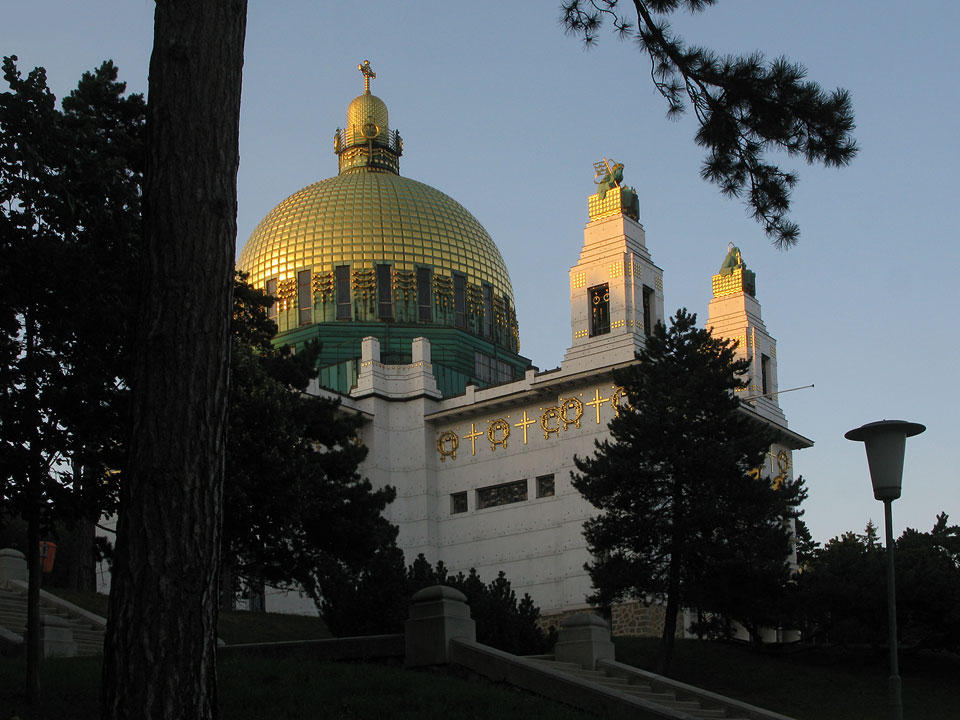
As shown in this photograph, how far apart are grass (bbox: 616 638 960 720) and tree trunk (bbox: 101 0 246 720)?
64.8ft

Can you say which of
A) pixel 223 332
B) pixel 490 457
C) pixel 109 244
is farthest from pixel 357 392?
pixel 223 332

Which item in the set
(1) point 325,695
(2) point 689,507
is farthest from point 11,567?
(1) point 325,695

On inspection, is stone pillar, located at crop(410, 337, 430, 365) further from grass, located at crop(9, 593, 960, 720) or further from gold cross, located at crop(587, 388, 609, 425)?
grass, located at crop(9, 593, 960, 720)

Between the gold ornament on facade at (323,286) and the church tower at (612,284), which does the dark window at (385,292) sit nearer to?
the gold ornament on facade at (323,286)

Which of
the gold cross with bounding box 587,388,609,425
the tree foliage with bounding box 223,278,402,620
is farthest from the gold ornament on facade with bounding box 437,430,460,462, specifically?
the tree foliage with bounding box 223,278,402,620

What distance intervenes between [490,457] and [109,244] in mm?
29465

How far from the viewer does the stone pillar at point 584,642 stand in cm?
2148

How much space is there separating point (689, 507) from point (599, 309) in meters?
14.4

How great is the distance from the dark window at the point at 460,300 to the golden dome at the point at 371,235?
365 millimetres

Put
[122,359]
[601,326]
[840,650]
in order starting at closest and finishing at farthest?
[122,359] → [840,650] → [601,326]

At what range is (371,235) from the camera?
2071 inches

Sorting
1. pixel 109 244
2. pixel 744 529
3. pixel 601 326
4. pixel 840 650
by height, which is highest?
pixel 601 326

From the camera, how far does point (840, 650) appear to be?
108 feet

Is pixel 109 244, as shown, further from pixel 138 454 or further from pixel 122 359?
pixel 138 454
